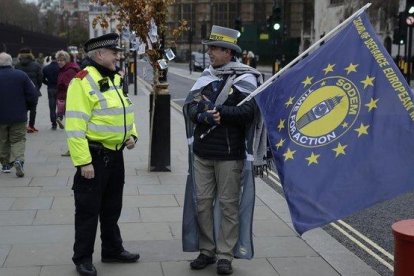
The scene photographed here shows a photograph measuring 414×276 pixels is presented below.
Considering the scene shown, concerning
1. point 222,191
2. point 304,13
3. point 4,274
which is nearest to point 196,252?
point 222,191

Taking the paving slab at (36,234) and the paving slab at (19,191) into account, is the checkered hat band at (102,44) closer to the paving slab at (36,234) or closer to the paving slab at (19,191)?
the paving slab at (36,234)

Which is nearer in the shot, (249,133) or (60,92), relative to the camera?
(249,133)

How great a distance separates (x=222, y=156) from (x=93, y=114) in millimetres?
1047

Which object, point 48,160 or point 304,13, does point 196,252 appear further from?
point 304,13

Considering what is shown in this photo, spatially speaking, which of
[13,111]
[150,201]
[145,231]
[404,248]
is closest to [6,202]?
[150,201]

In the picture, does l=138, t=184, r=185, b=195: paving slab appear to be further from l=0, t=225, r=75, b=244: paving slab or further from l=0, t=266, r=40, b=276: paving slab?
l=0, t=266, r=40, b=276: paving slab

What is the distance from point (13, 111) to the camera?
8570 mm

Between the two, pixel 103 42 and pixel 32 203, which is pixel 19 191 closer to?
pixel 32 203

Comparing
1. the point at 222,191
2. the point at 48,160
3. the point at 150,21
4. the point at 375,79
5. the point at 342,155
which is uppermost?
the point at 150,21

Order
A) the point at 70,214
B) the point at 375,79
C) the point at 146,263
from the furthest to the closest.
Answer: the point at 70,214 < the point at 146,263 < the point at 375,79

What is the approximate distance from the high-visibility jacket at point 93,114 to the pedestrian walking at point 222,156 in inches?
22.5

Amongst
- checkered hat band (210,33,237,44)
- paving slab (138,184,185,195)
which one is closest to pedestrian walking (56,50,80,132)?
paving slab (138,184,185,195)

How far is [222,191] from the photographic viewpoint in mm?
4879

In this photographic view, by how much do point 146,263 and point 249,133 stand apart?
140 centimetres
